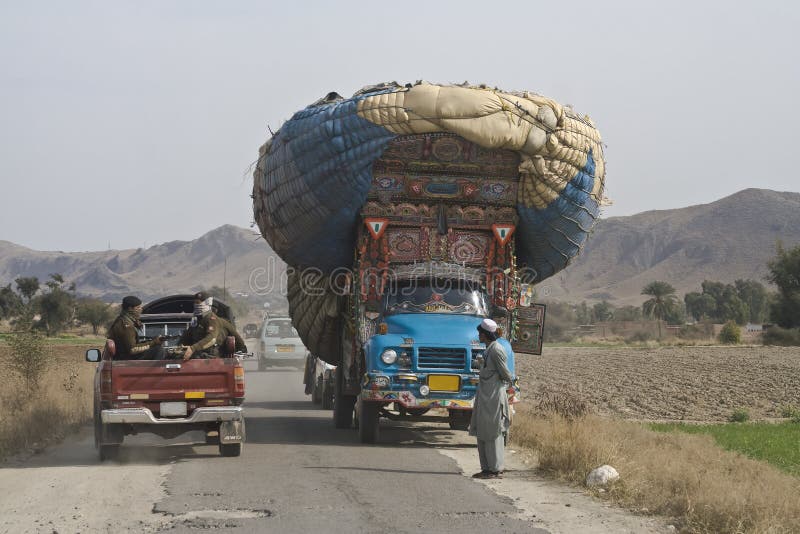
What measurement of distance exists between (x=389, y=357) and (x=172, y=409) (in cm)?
320

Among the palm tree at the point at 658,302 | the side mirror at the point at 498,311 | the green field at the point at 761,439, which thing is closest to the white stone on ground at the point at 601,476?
the green field at the point at 761,439

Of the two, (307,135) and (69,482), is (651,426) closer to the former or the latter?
(307,135)

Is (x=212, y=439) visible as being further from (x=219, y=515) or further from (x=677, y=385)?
(x=677, y=385)

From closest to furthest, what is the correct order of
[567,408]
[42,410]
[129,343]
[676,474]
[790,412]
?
[676,474] → [129,343] → [567,408] → [42,410] → [790,412]

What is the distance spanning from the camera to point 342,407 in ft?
58.5

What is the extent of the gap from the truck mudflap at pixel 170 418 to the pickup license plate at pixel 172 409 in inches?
2.1

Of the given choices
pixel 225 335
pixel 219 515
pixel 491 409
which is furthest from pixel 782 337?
pixel 219 515

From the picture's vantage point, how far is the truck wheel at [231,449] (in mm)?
13680

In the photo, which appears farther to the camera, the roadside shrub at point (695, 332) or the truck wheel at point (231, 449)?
the roadside shrub at point (695, 332)

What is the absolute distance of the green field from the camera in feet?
48.3

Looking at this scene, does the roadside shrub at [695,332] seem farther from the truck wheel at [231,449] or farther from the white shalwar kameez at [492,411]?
the white shalwar kameez at [492,411]

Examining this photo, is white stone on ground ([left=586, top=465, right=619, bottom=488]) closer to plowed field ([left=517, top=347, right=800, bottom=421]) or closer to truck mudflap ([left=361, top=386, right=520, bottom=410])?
truck mudflap ([left=361, top=386, right=520, bottom=410])

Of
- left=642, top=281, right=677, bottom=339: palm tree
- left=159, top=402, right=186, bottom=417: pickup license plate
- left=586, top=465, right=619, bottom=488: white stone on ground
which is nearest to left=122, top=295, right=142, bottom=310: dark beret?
left=159, top=402, right=186, bottom=417: pickup license plate

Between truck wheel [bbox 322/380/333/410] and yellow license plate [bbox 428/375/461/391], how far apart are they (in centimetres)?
785
